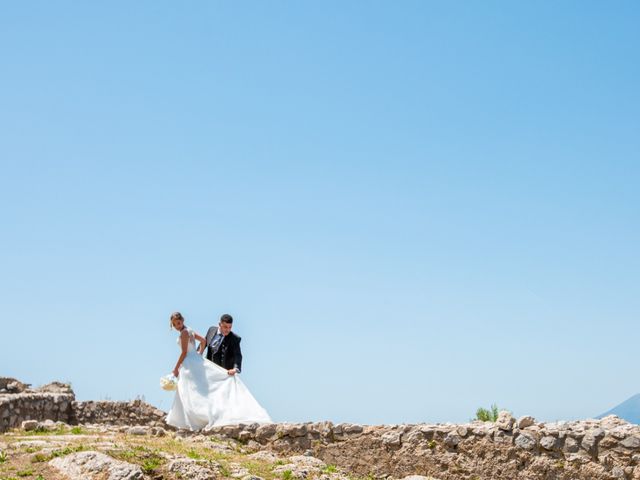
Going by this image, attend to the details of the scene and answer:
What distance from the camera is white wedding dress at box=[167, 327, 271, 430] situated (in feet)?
59.2

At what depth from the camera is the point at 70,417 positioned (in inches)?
803

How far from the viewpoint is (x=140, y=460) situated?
13.1 meters

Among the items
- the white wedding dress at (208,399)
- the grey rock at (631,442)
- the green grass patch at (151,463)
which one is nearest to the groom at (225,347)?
the white wedding dress at (208,399)

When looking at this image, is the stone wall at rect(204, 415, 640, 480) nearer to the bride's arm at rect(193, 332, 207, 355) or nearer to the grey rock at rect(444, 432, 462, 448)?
the grey rock at rect(444, 432, 462, 448)

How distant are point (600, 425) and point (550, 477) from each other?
1413mm

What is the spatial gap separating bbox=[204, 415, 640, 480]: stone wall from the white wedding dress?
1.77m

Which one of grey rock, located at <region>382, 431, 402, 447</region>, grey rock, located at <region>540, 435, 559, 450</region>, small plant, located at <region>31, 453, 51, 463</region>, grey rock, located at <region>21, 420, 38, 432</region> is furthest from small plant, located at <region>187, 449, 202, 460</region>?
grey rock, located at <region>540, 435, 559, 450</region>

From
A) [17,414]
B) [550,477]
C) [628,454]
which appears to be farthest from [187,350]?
[628,454]

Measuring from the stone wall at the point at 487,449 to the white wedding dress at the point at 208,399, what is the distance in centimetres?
177

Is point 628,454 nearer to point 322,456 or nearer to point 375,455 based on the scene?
point 375,455

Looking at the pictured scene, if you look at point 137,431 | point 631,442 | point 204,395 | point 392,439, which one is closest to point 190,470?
point 392,439

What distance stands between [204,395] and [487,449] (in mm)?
6387

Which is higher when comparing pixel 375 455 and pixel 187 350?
pixel 187 350

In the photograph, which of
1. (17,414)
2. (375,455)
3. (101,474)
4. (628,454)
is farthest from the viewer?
(17,414)
